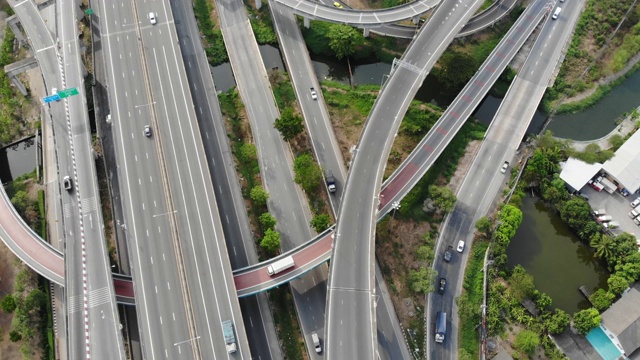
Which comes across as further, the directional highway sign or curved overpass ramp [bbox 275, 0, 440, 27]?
curved overpass ramp [bbox 275, 0, 440, 27]

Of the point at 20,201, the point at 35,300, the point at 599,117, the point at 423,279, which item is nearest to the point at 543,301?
the point at 423,279

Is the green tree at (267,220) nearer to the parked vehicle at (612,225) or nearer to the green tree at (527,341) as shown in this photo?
the green tree at (527,341)

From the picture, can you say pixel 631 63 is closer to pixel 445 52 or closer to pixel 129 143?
pixel 445 52

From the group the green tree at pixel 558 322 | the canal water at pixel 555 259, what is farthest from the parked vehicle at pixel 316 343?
Answer: the green tree at pixel 558 322

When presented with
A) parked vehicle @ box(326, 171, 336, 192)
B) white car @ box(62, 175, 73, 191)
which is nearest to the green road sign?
white car @ box(62, 175, 73, 191)

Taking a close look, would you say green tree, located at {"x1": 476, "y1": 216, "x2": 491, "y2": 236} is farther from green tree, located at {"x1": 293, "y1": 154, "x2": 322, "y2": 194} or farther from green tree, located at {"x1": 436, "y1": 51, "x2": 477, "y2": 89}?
green tree, located at {"x1": 436, "y1": 51, "x2": 477, "y2": 89}

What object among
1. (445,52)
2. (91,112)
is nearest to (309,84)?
(445,52)

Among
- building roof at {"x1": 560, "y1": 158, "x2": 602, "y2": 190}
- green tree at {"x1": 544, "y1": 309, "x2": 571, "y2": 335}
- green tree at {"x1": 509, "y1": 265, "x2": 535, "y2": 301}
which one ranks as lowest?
green tree at {"x1": 544, "y1": 309, "x2": 571, "y2": 335}
